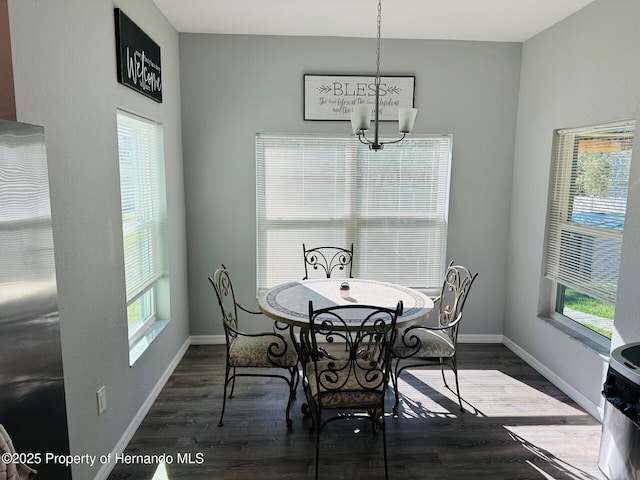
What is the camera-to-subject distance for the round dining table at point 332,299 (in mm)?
2465

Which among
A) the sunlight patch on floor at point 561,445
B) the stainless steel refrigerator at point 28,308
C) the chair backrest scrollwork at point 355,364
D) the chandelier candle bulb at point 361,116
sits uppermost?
the chandelier candle bulb at point 361,116

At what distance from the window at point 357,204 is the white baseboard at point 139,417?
1.01 metres

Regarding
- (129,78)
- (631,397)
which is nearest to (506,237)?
(631,397)

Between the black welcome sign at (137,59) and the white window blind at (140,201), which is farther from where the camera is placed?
the white window blind at (140,201)

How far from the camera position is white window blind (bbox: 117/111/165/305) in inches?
104

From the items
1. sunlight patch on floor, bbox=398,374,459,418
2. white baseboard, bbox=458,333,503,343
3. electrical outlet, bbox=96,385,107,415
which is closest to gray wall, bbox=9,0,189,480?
electrical outlet, bbox=96,385,107,415

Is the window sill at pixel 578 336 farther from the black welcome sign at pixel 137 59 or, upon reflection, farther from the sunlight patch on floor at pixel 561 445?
the black welcome sign at pixel 137 59

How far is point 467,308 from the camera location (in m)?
4.05

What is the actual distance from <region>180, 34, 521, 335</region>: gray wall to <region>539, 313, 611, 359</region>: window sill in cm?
77

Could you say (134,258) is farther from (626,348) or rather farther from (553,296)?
(553,296)

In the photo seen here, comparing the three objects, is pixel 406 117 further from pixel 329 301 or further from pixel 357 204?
pixel 357 204

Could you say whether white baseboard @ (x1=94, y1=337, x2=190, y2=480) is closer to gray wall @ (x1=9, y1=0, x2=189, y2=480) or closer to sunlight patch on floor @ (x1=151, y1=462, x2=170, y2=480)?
gray wall @ (x1=9, y1=0, x2=189, y2=480)

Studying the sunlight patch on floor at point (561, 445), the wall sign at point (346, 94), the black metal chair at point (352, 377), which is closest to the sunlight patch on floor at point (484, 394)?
the sunlight patch on floor at point (561, 445)

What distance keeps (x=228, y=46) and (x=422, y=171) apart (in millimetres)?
2017
